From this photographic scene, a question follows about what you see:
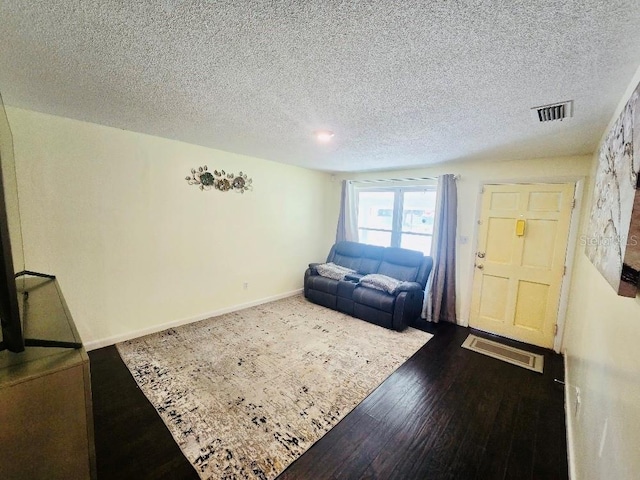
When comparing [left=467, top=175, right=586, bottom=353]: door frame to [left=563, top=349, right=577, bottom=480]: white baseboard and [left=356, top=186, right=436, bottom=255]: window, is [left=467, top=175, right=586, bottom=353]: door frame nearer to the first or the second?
[left=563, top=349, right=577, bottom=480]: white baseboard

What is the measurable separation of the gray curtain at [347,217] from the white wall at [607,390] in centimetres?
330

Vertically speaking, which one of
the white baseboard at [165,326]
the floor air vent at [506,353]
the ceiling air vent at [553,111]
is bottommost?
the floor air vent at [506,353]

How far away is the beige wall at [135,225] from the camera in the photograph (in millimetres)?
2359

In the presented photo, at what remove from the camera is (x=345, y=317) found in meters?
3.78

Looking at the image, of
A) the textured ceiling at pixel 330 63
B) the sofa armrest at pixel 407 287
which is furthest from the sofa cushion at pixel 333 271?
the textured ceiling at pixel 330 63

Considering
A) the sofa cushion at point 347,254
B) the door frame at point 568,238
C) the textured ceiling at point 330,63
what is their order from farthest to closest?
1. the sofa cushion at point 347,254
2. the door frame at point 568,238
3. the textured ceiling at point 330,63

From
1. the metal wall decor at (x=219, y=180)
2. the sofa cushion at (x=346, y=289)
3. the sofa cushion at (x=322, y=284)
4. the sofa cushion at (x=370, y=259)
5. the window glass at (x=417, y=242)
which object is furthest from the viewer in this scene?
the sofa cushion at (x=370, y=259)

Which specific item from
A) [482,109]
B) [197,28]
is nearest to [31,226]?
[197,28]

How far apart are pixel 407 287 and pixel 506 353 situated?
1246 millimetres

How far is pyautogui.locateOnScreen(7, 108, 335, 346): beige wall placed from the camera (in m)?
2.36

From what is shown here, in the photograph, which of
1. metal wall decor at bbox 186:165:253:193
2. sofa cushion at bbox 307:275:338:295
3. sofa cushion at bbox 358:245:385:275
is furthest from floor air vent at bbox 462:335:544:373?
metal wall decor at bbox 186:165:253:193

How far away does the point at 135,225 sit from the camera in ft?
9.48

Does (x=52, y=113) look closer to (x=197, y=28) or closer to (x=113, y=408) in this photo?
(x=197, y=28)

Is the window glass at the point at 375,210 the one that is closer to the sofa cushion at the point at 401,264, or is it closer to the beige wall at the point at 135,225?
the sofa cushion at the point at 401,264
